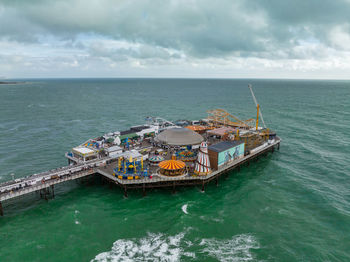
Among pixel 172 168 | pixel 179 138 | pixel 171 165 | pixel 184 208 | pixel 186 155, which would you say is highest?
pixel 179 138

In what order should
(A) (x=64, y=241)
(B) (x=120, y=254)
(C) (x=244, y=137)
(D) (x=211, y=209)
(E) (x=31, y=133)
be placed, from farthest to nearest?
(E) (x=31, y=133), (C) (x=244, y=137), (D) (x=211, y=209), (A) (x=64, y=241), (B) (x=120, y=254)

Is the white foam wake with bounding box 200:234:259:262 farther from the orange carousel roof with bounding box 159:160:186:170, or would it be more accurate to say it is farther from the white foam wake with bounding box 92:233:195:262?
the orange carousel roof with bounding box 159:160:186:170

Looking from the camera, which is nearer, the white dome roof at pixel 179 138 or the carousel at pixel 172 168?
the carousel at pixel 172 168

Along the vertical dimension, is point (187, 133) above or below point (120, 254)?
above

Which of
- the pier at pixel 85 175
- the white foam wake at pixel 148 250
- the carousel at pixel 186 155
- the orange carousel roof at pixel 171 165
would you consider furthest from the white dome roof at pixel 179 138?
the white foam wake at pixel 148 250

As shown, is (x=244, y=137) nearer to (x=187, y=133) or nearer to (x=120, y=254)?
(x=187, y=133)

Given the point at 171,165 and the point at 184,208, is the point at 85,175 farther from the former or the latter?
the point at 184,208

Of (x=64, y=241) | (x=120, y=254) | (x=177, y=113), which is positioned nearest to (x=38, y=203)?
(x=64, y=241)

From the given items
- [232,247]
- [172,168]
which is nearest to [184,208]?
[172,168]

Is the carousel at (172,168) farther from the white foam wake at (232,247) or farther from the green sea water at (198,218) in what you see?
the white foam wake at (232,247)
